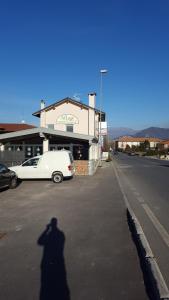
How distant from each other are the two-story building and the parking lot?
14.5m

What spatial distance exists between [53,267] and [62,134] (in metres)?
20.9

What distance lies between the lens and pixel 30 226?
8.16m

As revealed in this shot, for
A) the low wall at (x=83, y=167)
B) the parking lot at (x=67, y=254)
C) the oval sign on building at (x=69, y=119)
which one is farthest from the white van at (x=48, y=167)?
the oval sign on building at (x=69, y=119)

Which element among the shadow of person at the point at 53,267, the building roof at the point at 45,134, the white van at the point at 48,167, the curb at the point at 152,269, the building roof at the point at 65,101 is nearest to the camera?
the curb at the point at 152,269

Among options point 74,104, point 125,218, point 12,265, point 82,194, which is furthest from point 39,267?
point 74,104

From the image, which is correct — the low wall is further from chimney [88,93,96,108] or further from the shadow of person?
chimney [88,93,96,108]

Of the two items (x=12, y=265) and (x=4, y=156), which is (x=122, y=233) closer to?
(x=12, y=265)

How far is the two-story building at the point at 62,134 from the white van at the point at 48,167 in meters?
4.84

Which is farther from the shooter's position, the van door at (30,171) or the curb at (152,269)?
the van door at (30,171)

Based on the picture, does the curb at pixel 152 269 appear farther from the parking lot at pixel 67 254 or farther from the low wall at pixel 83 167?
the low wall at pixel 83 167

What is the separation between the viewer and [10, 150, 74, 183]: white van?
1922cm

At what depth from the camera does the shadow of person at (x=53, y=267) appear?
4406 millimetres

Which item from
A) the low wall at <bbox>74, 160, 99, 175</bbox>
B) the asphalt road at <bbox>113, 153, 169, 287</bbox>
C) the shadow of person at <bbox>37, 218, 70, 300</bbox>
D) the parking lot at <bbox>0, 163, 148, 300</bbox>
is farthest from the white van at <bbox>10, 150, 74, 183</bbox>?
the shadow of person at <bbox>37, 218, 70, 300</bbox>

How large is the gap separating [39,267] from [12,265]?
1.52ft
